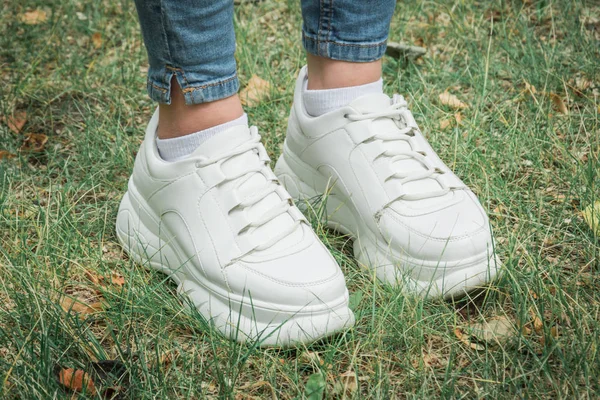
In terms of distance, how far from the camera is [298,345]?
1.23m

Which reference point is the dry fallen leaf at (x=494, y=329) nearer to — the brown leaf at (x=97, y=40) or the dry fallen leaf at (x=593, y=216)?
the dry fallen leaf at (x=593, y=216)

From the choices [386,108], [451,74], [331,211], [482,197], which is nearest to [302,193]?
[331,211]

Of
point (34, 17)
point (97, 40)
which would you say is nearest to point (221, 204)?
point (97, 40)

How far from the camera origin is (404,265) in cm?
135

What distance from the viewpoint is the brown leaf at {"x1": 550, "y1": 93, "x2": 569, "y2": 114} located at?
203 cm

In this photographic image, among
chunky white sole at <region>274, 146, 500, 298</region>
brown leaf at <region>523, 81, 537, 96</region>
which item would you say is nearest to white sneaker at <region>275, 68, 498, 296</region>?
chunky white sole at <region>274, 146, 500, 298</region>

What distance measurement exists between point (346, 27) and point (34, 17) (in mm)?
1715

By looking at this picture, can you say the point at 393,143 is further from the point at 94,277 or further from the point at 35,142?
the point at 35,142

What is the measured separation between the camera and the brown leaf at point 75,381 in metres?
1.13

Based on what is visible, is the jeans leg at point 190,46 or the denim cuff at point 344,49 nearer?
the jeans leg at point 190,46

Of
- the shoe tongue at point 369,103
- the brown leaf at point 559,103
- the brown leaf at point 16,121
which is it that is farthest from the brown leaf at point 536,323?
the brown leaf at point 16,121

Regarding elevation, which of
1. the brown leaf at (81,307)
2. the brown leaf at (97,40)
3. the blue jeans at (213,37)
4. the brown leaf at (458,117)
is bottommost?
the brown leaf at (458,117)

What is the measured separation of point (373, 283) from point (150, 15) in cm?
70

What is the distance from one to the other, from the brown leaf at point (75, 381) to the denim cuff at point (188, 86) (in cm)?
53
